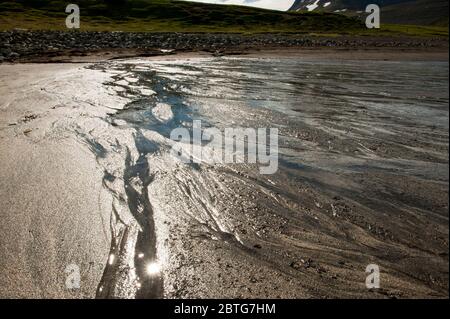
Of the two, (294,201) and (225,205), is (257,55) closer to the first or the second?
(294,201)

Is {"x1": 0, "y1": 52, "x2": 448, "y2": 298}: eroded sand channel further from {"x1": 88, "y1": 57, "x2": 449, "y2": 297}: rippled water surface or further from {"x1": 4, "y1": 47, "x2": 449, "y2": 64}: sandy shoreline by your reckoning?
{"x1": 4, "y1": 47, "x2": 449, "y2": 64}: sandy shoreline

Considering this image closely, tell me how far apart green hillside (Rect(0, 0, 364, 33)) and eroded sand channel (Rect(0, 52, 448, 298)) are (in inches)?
2099

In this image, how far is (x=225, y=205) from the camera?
5074 mm

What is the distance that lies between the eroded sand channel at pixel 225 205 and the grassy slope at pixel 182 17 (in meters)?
53.3

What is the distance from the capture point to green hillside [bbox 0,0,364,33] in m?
61.0

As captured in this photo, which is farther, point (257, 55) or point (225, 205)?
point (257, 55)

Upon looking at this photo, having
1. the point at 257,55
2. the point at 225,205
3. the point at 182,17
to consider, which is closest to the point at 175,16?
the point at 182,17

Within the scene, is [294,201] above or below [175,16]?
below

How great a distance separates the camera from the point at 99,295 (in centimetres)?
341

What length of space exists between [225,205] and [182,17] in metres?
69.1
